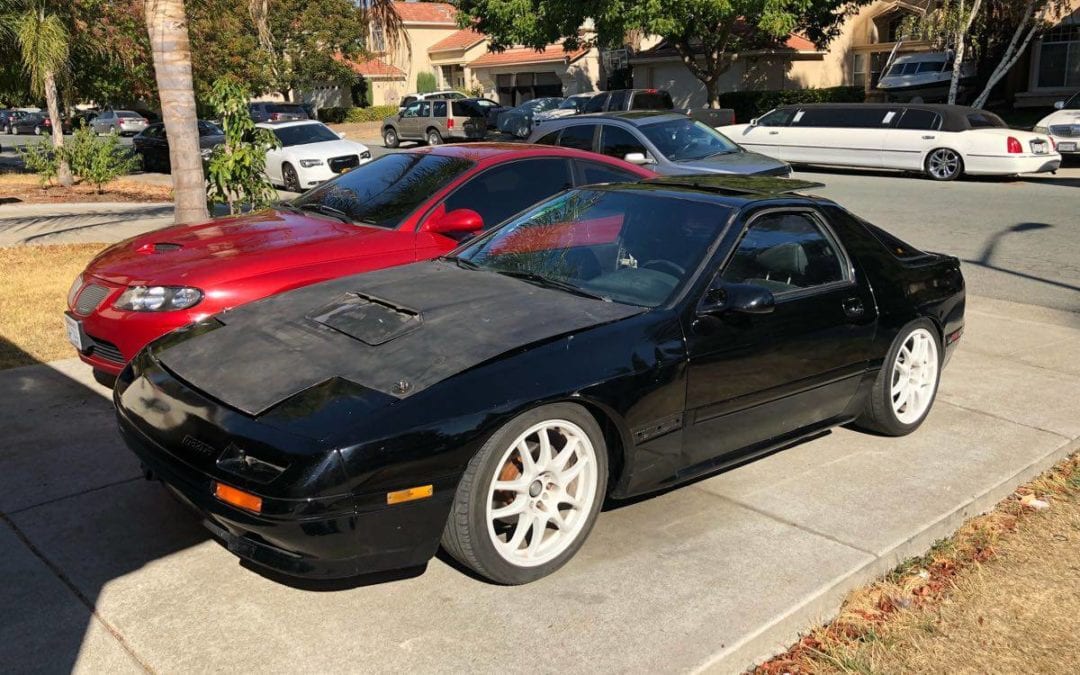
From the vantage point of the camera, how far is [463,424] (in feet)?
10.5

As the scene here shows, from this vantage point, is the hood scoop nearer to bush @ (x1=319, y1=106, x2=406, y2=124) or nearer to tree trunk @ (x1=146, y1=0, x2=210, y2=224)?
tree trunk @ (x1=146, y1=0, x2=210, y2=224)

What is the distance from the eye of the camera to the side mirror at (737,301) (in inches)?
158

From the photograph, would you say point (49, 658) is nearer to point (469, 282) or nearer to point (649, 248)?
point (469, 282)

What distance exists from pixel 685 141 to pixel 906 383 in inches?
302

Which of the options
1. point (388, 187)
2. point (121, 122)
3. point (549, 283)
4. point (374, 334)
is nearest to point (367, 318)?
point (374, 334)

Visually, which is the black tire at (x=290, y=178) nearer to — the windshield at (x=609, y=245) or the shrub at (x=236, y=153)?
the shrub at (x=236, y=153)

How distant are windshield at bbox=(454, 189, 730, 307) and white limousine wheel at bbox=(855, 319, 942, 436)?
132 centimetres

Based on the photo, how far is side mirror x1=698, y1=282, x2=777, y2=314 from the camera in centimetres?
400

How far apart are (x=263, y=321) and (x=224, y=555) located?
99 cm

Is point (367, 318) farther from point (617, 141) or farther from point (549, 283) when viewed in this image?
point (617, 141)

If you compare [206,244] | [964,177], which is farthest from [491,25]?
[206,244]

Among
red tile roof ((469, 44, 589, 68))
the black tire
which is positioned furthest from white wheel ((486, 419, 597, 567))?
red tile roof ((469, 44, 589, 68))

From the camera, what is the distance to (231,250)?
5641mm

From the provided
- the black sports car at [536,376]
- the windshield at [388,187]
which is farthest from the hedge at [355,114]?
the black sports car at [536,376]
